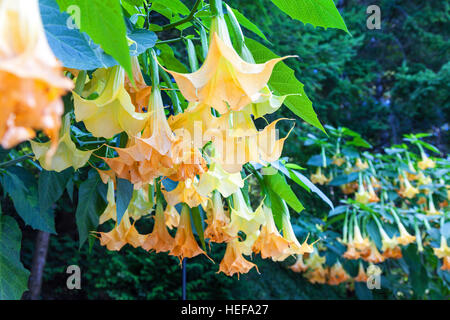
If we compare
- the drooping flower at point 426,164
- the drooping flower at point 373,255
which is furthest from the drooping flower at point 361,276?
the drooping flower at point 426,164

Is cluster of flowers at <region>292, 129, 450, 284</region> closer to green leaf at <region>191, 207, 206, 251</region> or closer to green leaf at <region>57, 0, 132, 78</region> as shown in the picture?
green leaf at <region>191, 207, 206, 251</region>

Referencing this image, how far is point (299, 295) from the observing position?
267 cm

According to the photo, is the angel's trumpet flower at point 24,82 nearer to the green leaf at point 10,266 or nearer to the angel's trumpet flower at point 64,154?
the angel's trumpet flower at point 64,154

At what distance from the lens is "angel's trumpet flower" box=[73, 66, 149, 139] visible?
356mm

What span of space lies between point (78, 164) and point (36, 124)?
0.95 ft

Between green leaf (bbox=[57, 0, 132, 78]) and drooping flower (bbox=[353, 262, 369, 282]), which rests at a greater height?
green leaf (bbox=[57, 0, 132, 78])

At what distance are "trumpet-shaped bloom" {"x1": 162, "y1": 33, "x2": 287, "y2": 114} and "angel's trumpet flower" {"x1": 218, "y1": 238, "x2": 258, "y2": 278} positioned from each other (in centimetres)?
41

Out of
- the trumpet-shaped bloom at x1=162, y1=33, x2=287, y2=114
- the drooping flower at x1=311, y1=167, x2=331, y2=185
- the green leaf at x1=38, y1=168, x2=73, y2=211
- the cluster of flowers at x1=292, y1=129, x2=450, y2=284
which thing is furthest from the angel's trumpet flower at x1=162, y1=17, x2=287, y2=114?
the drooping flower at x1=311, y1=167, x2=331, y2=185

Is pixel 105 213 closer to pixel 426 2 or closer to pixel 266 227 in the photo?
pixel 266 227

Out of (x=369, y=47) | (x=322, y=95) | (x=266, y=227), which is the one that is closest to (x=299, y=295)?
(x=322, y=95)

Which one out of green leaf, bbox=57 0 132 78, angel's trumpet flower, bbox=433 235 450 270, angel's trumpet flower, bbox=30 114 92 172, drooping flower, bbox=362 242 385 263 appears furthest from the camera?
drooping flower, bbox=362 242 385 263

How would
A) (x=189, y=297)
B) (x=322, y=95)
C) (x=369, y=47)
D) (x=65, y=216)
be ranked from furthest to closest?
(x=369, y=47), (x=322, y=95), (x=65, y=216), (x=189, y=297)

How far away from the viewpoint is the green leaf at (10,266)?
53cm

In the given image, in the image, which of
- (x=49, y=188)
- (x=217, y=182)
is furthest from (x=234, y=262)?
(x=49, y=188)
